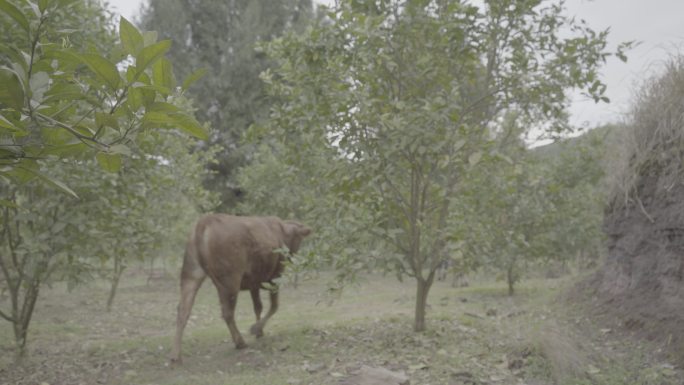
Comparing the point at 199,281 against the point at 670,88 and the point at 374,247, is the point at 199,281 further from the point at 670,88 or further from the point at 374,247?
the point at 670,88

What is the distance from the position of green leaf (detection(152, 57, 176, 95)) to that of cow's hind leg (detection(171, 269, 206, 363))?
5.30 metres

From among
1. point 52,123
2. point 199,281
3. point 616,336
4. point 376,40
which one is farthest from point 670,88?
point 52,123

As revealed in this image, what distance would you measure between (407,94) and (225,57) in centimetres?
2006

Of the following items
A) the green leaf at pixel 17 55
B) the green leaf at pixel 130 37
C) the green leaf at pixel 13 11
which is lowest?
the green leaf at pixel 17 55

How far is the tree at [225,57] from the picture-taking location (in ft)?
77.1

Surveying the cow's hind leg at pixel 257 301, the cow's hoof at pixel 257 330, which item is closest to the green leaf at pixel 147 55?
the cow's hind leg at pixel 257 301

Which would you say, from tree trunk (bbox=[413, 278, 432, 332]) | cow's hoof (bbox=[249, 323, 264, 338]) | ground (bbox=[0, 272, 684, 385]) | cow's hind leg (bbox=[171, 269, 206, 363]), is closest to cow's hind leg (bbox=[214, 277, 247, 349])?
cow's hind leg (bbox=[171, 269, 206, 363])

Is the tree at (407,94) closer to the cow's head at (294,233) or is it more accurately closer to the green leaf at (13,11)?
the cow's head at (294,233)

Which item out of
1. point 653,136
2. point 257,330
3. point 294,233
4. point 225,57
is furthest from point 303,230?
point 225,57

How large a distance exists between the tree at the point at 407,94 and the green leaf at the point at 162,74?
4.02 m

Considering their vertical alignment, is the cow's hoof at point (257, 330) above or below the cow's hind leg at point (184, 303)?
below

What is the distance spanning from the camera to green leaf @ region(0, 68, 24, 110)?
1.32m

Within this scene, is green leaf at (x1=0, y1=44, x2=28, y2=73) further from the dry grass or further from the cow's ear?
the dry grass

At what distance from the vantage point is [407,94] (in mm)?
6566
